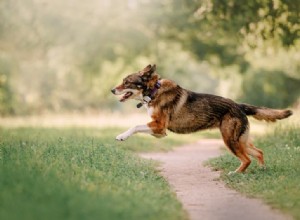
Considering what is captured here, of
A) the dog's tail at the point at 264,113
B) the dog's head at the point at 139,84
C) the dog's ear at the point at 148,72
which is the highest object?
the dog's ear at the point at 148,72

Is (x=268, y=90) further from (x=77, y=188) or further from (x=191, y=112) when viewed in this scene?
(x=77, y=188)

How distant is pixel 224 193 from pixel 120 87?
143 inches

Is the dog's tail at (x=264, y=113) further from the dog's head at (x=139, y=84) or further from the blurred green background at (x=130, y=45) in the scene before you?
the blurred green background at (x=130, y=45)

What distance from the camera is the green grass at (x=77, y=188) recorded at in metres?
6.71

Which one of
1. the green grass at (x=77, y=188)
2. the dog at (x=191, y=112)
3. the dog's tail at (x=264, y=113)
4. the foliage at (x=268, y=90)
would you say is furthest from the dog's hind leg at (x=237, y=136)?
the foliage at (x=268, y=90)

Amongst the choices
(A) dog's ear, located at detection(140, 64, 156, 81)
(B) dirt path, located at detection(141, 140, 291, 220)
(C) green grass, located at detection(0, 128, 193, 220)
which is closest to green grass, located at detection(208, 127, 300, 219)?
(B) dirt path, located at detection(141, 140, 291, 220)

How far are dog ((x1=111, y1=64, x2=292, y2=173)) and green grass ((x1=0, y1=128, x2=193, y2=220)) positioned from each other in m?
1.12

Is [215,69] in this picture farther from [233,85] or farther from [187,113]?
[187,113]

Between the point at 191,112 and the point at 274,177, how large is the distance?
227cm

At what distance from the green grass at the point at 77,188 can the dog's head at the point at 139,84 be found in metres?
1.39

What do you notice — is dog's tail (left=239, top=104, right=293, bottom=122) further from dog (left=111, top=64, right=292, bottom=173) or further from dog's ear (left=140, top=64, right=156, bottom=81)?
dog's ear (left=140, top=64, right=156, bottom=81)

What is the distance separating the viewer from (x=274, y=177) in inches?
420

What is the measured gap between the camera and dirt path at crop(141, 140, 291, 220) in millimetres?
7957

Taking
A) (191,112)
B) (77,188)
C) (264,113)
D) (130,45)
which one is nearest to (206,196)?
(77,188)
